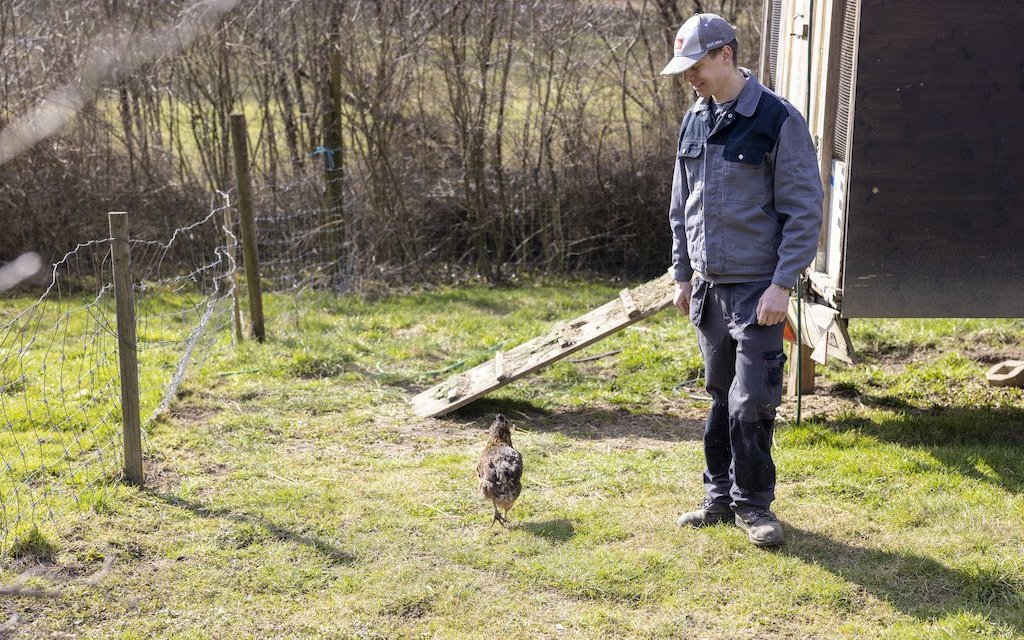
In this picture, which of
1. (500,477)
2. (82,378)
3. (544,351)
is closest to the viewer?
(500,477)

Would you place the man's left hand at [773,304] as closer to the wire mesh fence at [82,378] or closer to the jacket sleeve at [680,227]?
the jacket sleeve at [680,227]

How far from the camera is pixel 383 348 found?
838cm

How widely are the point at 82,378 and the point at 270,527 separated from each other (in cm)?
317

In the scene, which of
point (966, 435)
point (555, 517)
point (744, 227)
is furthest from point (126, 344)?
point (966, 435)

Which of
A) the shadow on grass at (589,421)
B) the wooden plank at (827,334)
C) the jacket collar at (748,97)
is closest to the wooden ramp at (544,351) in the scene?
the shadow on grass at (589,421)

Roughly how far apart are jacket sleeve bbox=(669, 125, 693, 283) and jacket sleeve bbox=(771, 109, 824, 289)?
1.84 feet

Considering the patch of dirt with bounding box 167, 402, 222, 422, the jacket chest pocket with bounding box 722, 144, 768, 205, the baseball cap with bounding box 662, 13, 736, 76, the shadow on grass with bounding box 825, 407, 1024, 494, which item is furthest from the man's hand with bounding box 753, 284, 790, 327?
the patch of dirt with bounding box 167, 402, 222, 422

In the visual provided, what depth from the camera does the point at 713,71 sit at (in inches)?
161

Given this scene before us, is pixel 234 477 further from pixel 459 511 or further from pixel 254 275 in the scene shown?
pixel 254 275

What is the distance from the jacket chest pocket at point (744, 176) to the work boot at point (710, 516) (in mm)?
1517

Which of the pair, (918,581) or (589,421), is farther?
(589,421)

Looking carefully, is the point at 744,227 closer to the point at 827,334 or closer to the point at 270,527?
Result: the point at 827,334

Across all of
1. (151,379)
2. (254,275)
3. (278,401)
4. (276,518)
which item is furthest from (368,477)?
(254,275)

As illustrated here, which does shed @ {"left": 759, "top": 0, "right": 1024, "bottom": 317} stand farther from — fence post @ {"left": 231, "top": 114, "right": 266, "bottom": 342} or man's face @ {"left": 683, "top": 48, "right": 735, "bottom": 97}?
fence post @ {"left": 231, "top": 114, "right": 266, "bottom": 342}
